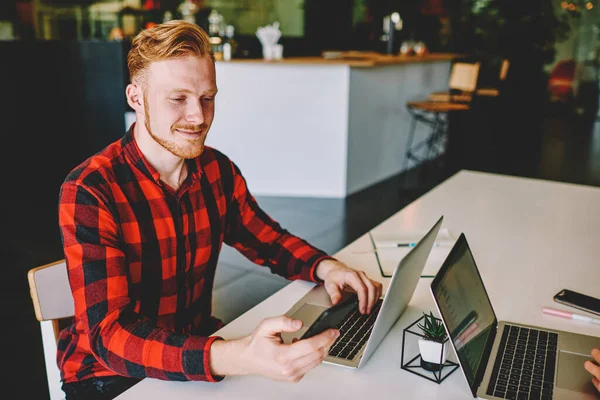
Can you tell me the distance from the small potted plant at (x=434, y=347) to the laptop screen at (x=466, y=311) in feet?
0.15

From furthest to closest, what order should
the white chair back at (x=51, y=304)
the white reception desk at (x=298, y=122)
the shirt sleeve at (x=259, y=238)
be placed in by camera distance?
1. the white reception desk at (x=298, y=122)
2. the shirt sleeve at (x=259, y=238)
3. the white chair back at (x=51, y=304)

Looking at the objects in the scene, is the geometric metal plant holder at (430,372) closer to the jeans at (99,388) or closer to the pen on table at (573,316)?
the pen on table at (573,316)

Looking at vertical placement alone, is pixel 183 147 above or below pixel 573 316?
above

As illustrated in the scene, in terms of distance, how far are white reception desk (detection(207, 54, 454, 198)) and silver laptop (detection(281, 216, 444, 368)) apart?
3630 millimetres

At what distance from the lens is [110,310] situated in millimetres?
1105

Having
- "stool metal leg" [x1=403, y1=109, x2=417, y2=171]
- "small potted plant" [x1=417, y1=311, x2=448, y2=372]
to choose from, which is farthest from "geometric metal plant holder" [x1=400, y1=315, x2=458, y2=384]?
"stool metal leg" [x1=403, y1=109, x2=417, y2=171]

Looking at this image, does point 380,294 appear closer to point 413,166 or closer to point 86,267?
point 86,267

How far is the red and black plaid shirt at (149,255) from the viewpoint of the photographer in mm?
1071

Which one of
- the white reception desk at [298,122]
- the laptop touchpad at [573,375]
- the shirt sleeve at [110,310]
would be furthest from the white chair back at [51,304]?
the white reception desk at [298,122]

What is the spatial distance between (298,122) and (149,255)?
380 cm

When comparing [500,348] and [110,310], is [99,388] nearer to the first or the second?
[110,310]

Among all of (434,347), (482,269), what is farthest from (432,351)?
(482,269)

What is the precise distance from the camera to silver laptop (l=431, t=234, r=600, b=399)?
101 centimetres

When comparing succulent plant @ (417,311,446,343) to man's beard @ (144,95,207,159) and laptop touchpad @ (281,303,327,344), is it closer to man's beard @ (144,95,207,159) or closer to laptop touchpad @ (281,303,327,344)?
laptop touchpad @ (281,303,327,344)
